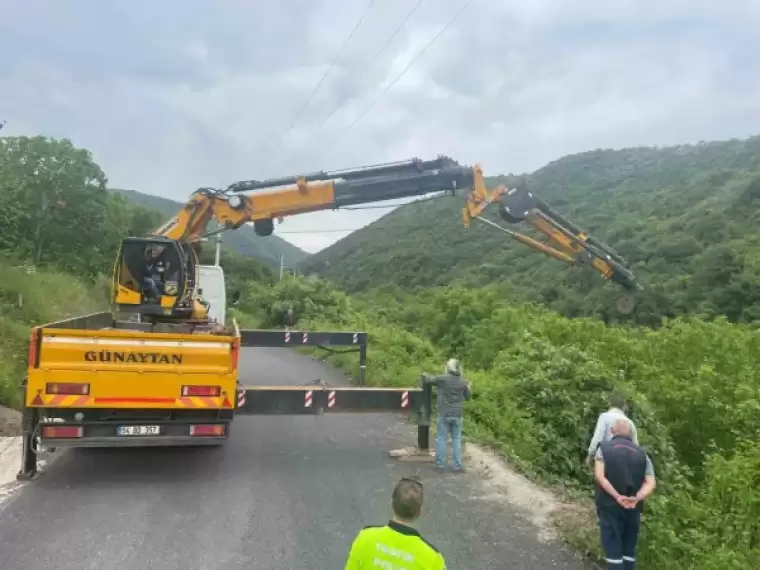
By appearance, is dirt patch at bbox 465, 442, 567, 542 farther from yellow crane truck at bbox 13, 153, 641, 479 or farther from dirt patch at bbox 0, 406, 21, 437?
dirt patch at bbox 0, 406, 21, 437

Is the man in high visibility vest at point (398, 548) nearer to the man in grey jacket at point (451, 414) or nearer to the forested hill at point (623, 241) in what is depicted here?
the man in grey jacket at point (451, 414)

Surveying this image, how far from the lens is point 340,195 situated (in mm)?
13445

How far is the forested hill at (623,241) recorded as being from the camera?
3061 centimetres

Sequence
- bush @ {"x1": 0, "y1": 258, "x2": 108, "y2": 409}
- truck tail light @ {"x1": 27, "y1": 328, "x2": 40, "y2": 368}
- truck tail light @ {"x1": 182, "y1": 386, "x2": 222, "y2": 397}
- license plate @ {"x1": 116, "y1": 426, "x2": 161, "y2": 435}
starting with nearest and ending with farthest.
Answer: truck tail light @ {"x1": 27, "y1": 328, "x2": 40, "y2": 368} → license plate @ {"x1": 116, "y1": 426, "x2": 161, "y2": 435} → truck tail light @ {"x1": 182, "y1": 386, "x2": 222, "y2": 397} → bush @ {"x1": 0, "y1": 258, "x2": 108, "y2": 409}

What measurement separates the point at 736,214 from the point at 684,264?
636cm

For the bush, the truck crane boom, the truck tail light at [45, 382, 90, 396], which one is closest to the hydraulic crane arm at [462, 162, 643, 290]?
the truck crane boom

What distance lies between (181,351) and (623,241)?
41757mm

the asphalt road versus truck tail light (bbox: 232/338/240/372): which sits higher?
truck tail light (bbox: 232/338/240/372)

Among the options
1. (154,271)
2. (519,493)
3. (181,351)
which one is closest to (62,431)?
(181,351)

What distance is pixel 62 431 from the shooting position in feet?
25.5

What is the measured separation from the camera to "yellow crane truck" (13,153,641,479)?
25.7ft

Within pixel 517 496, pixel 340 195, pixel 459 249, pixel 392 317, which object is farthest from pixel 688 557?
pixel 459 249

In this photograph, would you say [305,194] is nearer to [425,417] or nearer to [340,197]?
[340,197]

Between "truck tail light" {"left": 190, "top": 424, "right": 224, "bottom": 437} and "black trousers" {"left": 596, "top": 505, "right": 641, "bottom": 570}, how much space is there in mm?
4621
